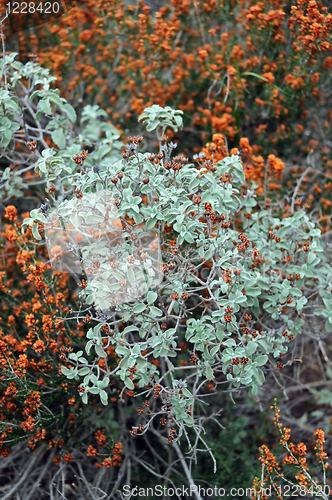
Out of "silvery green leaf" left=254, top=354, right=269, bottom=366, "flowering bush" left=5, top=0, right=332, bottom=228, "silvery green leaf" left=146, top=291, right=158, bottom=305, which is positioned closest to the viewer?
"silvery green leaf" left=146, top=291, right=158, bottom=305

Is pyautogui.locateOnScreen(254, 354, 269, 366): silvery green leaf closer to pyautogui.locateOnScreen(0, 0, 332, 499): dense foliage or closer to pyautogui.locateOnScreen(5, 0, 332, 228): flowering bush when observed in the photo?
pyautogui.locateOnScreen(0, 0, 332, 499): dense foliage

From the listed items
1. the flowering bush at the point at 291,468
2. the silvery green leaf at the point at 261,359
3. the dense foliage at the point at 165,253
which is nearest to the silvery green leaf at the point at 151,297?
the dense foliage at the point at 165,253

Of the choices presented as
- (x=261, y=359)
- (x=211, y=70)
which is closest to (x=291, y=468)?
(x=261, y=359)

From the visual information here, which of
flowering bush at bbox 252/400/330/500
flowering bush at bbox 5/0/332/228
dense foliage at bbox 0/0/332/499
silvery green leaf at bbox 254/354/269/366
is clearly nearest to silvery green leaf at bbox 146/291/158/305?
dense foliage at bbox 0/0/332/499

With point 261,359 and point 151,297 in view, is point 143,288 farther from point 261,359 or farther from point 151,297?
point 261,359

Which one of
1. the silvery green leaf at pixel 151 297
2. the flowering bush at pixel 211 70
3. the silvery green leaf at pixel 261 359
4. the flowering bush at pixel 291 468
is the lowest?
the flowering bush at pixel 291 468

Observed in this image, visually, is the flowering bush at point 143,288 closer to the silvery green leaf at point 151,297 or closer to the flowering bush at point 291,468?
the silvery green leaf at point 151,297

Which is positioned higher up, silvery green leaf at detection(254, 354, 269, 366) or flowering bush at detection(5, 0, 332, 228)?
flowering bush at detection(5, 0, 332, 228)

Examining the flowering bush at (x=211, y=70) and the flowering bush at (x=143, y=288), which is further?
the flowering bush at (x=211, y=70)

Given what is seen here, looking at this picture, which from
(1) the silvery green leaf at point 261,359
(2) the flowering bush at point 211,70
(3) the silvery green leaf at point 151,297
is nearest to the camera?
(3) the silvery green leaf at point 151,297

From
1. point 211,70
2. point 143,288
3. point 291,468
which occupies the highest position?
point 211,70

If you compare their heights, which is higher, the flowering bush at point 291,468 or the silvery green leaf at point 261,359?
the silvery green leaf at point 261,359

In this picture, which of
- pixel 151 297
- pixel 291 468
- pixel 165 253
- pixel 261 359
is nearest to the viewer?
pixel 151 297

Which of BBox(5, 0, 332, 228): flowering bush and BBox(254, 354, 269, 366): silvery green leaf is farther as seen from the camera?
BBox(5, 0, 332, 228): flowering bush
